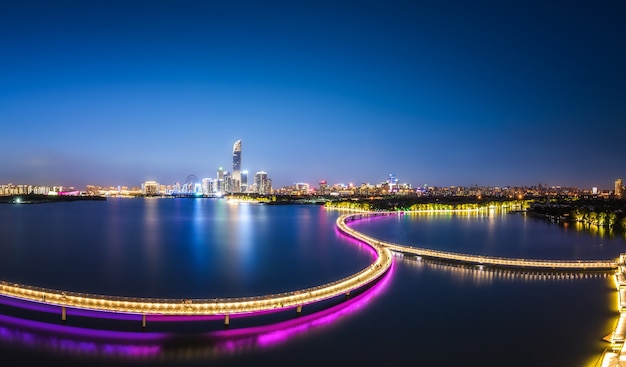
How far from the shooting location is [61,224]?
37375mm

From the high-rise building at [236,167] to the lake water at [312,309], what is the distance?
407ft

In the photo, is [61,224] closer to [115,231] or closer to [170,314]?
[115,231]

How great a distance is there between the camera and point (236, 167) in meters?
154

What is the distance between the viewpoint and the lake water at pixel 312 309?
10.8 m

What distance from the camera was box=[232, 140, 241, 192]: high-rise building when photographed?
152m

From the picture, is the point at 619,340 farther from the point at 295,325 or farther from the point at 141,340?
the point at 141,340

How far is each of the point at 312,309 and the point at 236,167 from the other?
14369cm

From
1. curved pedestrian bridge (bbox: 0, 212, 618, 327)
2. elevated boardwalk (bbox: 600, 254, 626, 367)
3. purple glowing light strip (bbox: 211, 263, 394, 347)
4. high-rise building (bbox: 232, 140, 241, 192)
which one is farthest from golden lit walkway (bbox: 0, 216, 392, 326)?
high-rise building (bbox: 232, 140, 241, 192)

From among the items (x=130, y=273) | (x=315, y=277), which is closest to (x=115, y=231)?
(x=130, y=273)

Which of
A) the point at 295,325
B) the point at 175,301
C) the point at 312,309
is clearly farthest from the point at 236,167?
the point at 295,325

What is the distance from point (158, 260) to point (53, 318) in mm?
9326

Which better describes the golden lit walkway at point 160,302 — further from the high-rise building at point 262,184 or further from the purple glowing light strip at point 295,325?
the high-rise building at point 262,184

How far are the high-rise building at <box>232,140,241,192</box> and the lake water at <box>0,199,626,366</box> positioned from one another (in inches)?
4884

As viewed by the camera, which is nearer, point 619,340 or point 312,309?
point 619,340
